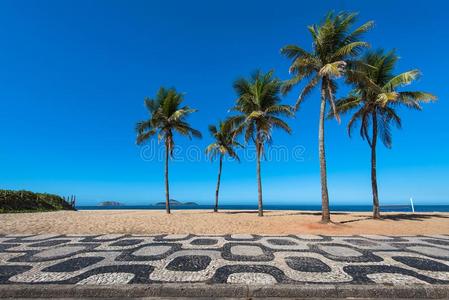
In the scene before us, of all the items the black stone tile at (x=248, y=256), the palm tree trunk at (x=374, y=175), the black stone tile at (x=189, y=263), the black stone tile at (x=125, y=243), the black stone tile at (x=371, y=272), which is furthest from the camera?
the palm tree trunk at (x=374, y=175)

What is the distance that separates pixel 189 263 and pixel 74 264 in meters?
2.43

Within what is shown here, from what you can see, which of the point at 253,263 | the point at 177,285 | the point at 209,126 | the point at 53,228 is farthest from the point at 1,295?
the point at 209,126

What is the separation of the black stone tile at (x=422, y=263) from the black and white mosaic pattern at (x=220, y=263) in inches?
0.7

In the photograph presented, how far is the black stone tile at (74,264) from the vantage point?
4848 mm

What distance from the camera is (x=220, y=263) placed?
532 centimetres

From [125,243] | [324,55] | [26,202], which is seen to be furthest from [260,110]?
[26,202]

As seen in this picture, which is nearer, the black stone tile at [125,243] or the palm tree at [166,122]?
the black stone tile at [125,243]

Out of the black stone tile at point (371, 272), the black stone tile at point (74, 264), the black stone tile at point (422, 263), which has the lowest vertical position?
the black stone tile at point (422, 263)

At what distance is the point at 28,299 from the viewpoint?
375 cm

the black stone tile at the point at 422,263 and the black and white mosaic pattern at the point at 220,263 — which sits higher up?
the black and white mosaic pattern at the point at 220,263

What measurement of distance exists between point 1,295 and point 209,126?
24.1m

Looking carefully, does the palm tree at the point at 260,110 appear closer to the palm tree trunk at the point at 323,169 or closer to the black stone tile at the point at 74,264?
the palm tree trunk at the point at 323,169

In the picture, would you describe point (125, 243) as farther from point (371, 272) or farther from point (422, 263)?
point (422, 263)

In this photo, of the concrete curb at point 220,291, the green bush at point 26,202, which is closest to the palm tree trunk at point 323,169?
the concrete curb at point 220,291
